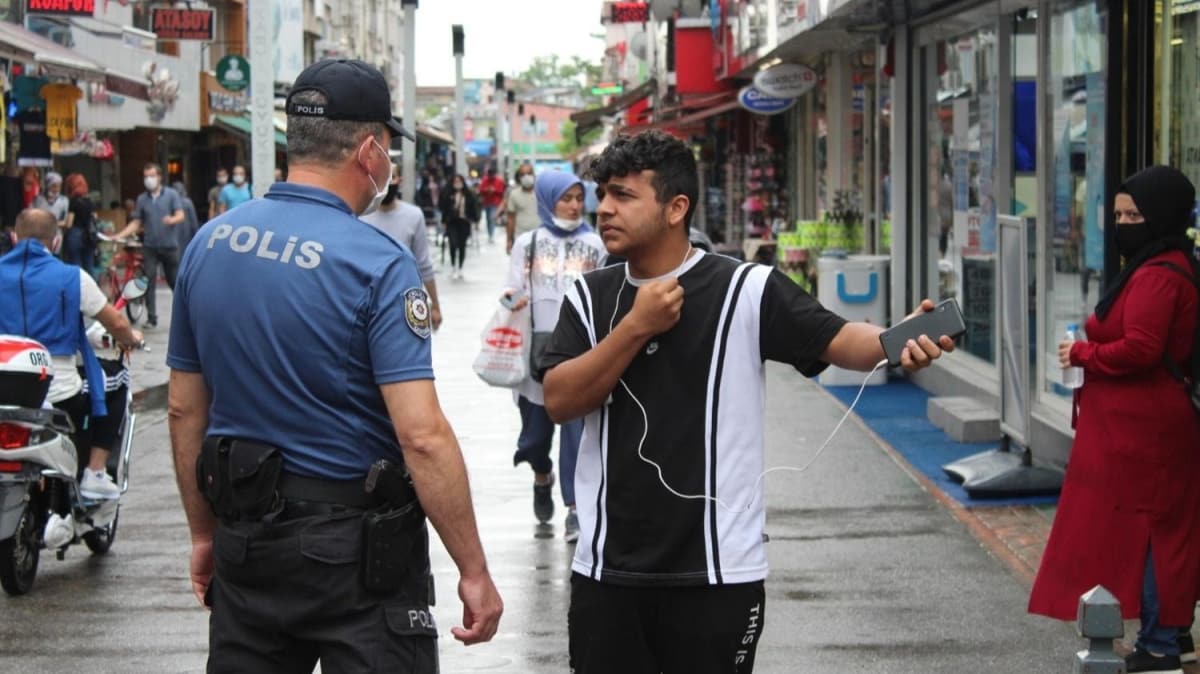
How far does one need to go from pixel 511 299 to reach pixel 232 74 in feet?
87.8

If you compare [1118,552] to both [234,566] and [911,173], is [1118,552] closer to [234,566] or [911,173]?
[234,566]

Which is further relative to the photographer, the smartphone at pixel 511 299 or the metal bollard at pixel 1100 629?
the smartphone at pixel 511 299

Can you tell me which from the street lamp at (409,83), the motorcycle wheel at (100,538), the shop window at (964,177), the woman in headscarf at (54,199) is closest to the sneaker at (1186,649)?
the motorcycle wheel at (100,538)

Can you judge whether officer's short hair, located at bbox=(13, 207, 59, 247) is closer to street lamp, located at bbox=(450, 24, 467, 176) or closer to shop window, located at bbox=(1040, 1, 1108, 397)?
shop window, located at bbox=(1040, 1, 1108, 397)

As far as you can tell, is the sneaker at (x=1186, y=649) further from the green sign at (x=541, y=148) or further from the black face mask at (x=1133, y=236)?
the green sign at (x=541, y=148)

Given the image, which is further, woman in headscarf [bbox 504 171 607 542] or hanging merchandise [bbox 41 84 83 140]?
hanging merchandise [bbox 41 84 83 140]

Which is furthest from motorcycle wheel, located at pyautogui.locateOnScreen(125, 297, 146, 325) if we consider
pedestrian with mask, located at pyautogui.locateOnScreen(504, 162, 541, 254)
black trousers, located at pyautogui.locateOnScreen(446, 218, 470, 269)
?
black trousers, located at pyautogui.locateOnScreen(446, 218, 470, 269)

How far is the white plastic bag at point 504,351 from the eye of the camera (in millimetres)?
9328

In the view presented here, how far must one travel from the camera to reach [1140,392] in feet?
22.6

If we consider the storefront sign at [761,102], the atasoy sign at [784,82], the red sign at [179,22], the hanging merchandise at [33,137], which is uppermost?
the red sign at [179,22]

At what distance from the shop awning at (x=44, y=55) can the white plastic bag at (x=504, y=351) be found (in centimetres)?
1056

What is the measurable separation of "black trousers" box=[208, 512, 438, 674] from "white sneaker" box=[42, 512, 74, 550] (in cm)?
497

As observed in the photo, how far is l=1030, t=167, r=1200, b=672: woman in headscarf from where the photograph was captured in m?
6.78

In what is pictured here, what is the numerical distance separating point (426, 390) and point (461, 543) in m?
0.33
